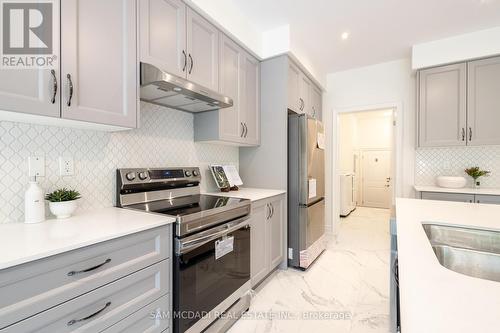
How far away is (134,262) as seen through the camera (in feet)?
3.73

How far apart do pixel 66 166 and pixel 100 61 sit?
67 cm

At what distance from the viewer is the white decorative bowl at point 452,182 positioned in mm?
2818

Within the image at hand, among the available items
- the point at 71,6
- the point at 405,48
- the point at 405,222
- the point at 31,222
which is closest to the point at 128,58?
the point at 71,6

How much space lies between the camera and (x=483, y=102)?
2707mm

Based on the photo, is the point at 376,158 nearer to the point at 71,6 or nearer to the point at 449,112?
the point at 449,112

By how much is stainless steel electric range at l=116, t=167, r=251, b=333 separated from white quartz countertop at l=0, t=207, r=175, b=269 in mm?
192

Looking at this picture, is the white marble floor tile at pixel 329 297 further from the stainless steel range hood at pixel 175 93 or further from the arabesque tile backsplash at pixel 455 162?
the stainless steel range hood at pixel 175 93

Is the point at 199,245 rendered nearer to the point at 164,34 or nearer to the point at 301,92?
the point at 164,34

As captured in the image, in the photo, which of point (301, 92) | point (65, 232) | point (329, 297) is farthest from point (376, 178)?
point (65, 232)

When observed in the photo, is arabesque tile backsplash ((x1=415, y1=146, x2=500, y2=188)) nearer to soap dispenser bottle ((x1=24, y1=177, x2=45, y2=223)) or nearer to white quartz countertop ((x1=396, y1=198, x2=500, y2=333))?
white quartz countertop ((x1=396, y1=198, x2=500, y2=333))

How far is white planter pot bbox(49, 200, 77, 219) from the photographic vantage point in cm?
129

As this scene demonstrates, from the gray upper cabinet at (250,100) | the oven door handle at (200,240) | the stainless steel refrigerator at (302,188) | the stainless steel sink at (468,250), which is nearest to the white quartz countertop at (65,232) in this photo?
the oven door handle at (200,240)

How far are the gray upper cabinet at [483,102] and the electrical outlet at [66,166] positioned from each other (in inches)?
155

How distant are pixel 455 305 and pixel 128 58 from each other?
5.84 ft
